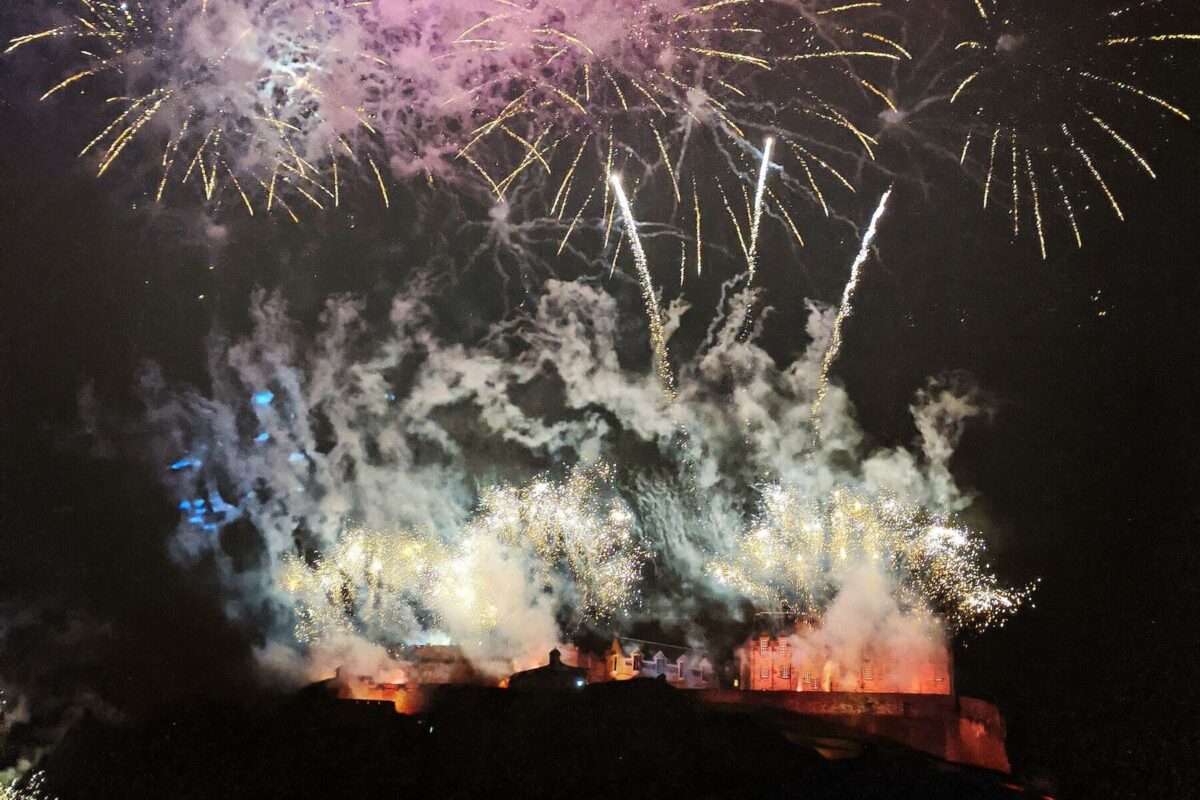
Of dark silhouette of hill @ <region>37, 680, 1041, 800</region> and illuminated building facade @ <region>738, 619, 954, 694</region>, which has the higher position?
illuminated building facade @ <region>738, 619, 954, 694</region>

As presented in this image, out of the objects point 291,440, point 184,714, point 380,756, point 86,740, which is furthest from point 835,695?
point 86,740

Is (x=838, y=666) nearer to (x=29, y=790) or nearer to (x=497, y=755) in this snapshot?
(x=497, y=755)

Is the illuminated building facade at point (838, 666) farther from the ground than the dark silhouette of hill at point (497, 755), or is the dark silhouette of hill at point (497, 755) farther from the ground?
the illuminated building facade at point (838, 666)

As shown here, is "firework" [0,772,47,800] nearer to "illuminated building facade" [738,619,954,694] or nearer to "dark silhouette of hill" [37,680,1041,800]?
"dark silhouette of hill" [37,680,1041,800]

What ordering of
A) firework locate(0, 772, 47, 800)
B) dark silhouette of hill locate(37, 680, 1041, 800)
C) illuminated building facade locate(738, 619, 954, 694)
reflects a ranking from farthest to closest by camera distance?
illuminated building facade locate(738, 619, 954, 694)
firework locate(0, 772, 47, 800)
dark silhouette of hill locate(37, 680, 1041, 800)

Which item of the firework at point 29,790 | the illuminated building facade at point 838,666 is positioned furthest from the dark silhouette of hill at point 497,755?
the illuminated building facade at point 838,666

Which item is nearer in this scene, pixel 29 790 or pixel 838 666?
pixel 29 790

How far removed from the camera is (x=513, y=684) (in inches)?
1247

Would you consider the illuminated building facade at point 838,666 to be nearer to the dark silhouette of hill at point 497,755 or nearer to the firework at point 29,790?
the dark silhouette of hill at point 497,755

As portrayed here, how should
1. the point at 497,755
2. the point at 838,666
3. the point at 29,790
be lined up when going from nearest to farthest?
the point at 497,755 → the point at 29,790 → the point at 838,666

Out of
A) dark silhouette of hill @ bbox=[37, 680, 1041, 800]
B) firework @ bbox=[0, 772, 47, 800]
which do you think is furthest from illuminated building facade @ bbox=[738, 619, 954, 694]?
firework @ bbox=[0, 772, 47, 800]

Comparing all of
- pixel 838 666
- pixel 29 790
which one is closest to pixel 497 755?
pixel 29 790

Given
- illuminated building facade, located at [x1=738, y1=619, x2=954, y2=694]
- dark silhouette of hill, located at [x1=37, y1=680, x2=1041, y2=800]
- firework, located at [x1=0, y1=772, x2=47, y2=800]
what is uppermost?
illuminated building facade, located at [x1=738, y1=619, x2=954, y2=694]

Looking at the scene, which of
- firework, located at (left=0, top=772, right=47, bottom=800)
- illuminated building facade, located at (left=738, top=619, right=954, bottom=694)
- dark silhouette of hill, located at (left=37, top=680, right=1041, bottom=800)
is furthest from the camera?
illuminated building facade, located at (left=738, top=619, right=954, bottom=694)
